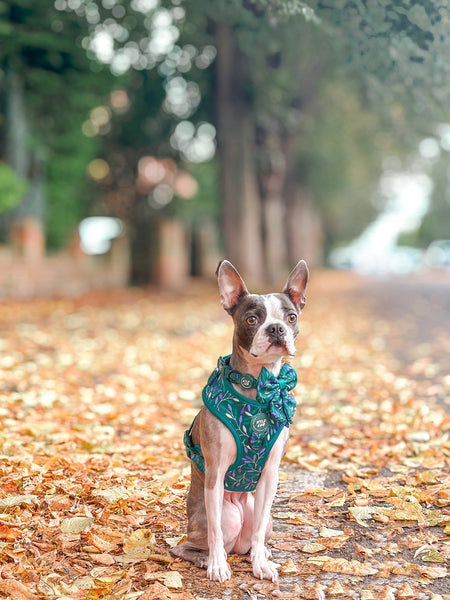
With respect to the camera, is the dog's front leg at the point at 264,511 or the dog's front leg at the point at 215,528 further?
the dog's front leg at the point at 264,511

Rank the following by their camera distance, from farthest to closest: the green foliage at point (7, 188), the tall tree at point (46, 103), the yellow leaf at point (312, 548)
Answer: the tall tree at point (46, 103), the green foliage at point (7, 188), the yellow leaf at point (312, 548)

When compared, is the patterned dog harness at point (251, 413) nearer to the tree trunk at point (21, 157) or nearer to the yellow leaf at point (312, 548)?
the yellow leaf at point (312, 548)

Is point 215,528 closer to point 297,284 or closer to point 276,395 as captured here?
point 276,395

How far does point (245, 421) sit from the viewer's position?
346 cm

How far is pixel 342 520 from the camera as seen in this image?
4.41 metres

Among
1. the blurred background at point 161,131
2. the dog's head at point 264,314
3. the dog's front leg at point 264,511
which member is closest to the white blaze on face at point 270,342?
the dog's head at point 264,314

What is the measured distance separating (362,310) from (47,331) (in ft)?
29.7

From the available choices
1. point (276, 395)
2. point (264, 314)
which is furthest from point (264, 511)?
point (264, 314)

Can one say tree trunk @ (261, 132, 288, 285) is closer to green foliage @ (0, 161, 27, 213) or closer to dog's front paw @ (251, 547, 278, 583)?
green foliage @ (0, 161, 27, 213)

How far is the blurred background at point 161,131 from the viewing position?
56.2 ft

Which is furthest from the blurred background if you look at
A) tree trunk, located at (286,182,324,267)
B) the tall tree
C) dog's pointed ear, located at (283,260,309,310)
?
dog's pointed ear, located at (283,260,309,310)

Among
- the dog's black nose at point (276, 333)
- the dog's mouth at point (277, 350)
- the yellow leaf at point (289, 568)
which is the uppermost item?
the dog's black nose at point (276, 333)

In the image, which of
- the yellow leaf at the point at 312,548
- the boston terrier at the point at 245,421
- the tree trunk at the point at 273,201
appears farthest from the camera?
the tree trunk at the point at 273,201

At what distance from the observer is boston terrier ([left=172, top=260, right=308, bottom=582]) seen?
3414mm
